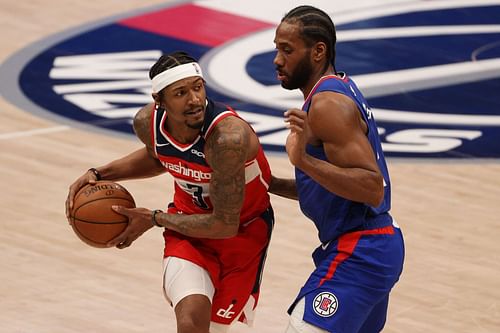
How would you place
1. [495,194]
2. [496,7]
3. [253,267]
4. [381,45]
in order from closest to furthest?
[253,267], [495,194], [381,45], [496,7]

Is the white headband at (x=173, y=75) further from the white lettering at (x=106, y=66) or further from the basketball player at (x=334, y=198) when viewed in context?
the white lettering at (x=106, y=66)

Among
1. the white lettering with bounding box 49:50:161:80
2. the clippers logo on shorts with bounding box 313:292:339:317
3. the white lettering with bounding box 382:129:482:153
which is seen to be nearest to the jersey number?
the clippers logo on shorts with bounding box 313:292:339:317

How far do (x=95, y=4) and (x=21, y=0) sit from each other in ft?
2.97

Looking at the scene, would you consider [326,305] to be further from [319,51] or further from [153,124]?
[153,124]

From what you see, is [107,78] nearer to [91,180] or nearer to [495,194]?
[495,194]

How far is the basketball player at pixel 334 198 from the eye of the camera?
5.75 meters

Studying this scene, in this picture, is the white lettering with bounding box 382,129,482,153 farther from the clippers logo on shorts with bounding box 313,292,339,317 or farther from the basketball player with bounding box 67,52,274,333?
the clippers logo on shorts with bounding box 313,292,339,317

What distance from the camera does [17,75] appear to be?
13.2 metres

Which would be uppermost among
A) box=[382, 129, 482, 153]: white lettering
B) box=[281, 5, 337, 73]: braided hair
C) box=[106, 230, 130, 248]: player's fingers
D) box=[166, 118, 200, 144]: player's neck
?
box=[281, 5, 337, 73]: braided hair

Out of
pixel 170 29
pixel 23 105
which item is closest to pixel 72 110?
pixel 23 105

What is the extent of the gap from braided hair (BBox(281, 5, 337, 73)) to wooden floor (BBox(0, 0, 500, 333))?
8.20 feet

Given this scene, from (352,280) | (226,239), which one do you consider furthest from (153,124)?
(352,280)

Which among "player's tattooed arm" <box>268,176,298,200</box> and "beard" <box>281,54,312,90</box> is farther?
"player's tattooed arm" <box>268,176,298,200</box>

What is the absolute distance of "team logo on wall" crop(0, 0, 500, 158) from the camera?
1203 cm
